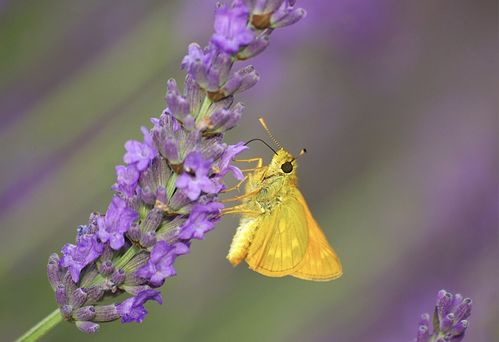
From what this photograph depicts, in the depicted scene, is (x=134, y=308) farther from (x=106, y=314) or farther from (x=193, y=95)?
(x=193, y=95)

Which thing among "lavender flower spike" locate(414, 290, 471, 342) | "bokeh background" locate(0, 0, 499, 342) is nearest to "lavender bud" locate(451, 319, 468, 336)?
"lavender flower spike" locate(414, 290, 471, 342)

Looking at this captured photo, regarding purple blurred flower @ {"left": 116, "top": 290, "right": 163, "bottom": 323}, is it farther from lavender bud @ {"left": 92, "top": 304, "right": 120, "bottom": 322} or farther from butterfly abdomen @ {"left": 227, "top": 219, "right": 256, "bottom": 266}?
butterfly abdomen @ {"left": 227, "top": 219, "right": 256, "bottom": 266}

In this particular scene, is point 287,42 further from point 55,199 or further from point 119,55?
point 55,199

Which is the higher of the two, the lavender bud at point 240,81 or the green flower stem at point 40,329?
the lavender bud at point 240,81

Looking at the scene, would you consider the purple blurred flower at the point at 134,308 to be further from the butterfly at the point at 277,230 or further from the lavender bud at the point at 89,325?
the butterfly at the point at 277,230

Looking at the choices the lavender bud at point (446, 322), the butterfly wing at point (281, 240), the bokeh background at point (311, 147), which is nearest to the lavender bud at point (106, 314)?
the butterfly wing at point (281, 240)
